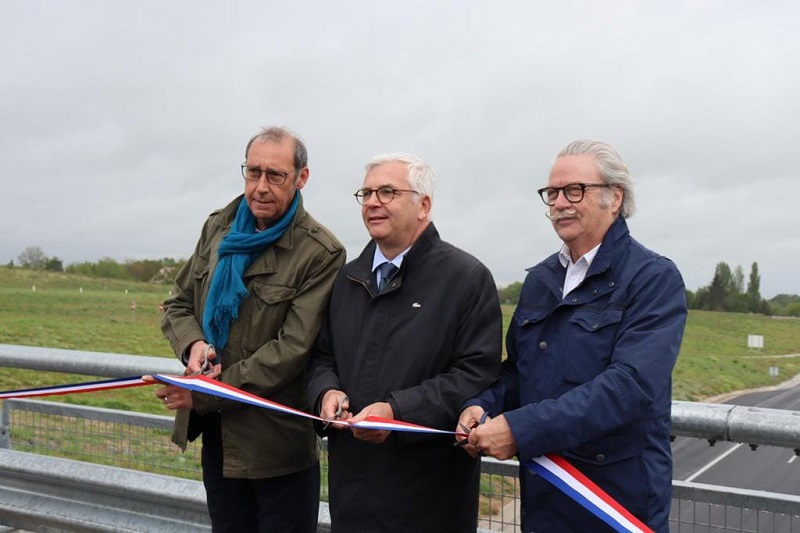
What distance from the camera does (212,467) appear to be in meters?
3.23

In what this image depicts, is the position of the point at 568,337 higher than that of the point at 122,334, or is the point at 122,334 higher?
the point at 568,337

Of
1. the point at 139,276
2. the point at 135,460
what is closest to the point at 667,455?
the point at 135,460

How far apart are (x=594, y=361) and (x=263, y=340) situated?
4.40 feet

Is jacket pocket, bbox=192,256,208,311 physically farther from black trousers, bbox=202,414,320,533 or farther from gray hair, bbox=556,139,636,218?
gray hair, bbox=556,139,636,218

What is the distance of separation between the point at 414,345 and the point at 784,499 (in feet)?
4.66

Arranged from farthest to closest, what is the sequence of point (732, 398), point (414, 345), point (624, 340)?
point (732, 398) < point (414, 345) < point (624, 340)

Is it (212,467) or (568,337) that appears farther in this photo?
(212,467)

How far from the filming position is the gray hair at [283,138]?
10.2ft

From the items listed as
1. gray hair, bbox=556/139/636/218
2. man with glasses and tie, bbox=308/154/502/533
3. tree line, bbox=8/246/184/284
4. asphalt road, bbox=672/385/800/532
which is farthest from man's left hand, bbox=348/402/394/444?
tree line, bbox=8/246/184/284

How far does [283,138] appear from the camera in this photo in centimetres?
312

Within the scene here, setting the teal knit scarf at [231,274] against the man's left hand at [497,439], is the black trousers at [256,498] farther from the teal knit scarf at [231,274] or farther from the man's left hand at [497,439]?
the man's left hand at [497,439]

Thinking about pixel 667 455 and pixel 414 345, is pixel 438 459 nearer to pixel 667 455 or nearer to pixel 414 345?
pixel 414 345

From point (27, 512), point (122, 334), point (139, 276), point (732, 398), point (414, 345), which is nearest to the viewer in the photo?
point (414, 345)

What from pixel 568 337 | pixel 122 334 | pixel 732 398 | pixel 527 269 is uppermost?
pixel 527 269
